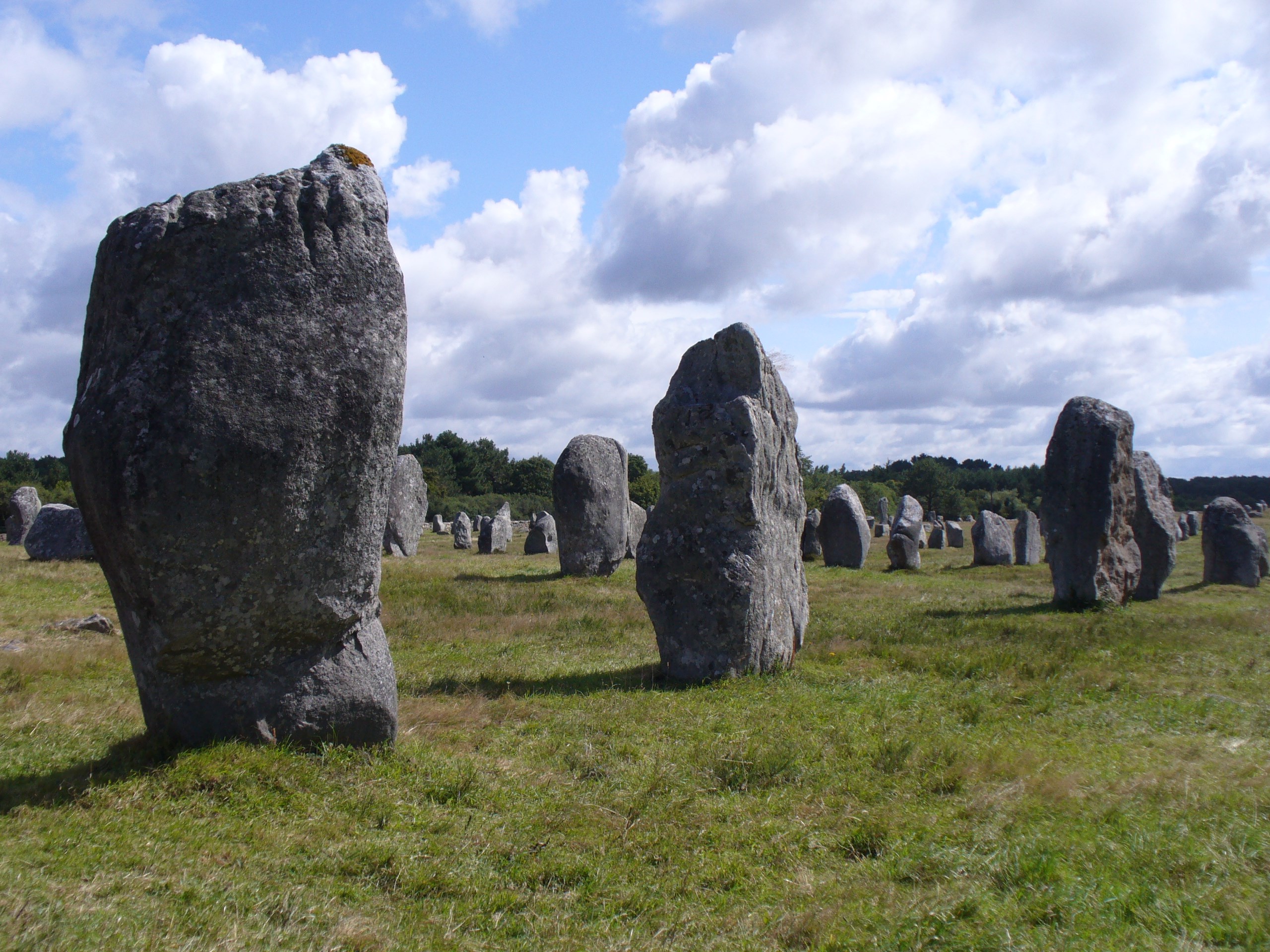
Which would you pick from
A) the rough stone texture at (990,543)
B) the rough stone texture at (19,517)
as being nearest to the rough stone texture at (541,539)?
the rough stone texture at (990,543)

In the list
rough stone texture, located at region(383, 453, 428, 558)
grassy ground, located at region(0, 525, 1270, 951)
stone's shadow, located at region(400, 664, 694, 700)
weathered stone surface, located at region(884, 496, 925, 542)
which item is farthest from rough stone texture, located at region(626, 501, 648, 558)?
stone's shadow, located at region(400, 664, 694, 700)

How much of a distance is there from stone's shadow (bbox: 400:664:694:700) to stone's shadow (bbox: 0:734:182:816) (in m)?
2.54

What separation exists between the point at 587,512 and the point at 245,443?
13900 mm

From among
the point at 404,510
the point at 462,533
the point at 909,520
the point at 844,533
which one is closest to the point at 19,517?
the point at 404,510

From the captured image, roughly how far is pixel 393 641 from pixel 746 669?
4392 millimetres

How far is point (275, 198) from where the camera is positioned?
5.17m

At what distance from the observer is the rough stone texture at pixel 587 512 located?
61.2ft

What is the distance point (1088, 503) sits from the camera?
13.6 meters

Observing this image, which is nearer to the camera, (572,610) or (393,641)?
(393,641)

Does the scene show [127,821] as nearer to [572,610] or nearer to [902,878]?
[902,878]

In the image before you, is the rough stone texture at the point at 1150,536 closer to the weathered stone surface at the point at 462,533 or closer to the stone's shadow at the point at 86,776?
the stone's shadow at the point at 86,776

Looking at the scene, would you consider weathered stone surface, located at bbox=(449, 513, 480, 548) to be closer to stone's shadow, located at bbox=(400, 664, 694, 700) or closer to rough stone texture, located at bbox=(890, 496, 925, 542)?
rough stone texture, located at bbox=(890, 496, 925, 542)

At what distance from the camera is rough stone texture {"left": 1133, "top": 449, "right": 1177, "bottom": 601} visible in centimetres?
1541

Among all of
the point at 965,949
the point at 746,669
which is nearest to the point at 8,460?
the point at 746,669
